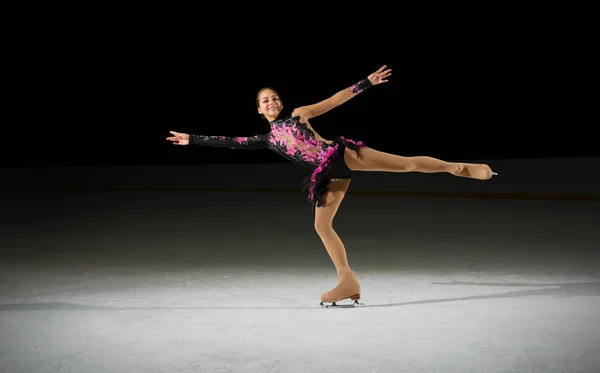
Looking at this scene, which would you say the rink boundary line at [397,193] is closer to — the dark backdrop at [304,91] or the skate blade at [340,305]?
the dark backdrop at [304,91]

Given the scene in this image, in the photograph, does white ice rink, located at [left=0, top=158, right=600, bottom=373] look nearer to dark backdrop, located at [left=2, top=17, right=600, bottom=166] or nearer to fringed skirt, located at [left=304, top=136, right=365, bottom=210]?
fringed skirt, located at [left=304, top=136, right=365, bottom=210]

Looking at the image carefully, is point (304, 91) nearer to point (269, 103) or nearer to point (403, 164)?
point (269, 103)

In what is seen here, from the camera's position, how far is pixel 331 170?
454cm

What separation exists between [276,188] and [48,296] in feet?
25.2

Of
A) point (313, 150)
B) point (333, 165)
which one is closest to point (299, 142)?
point (313, 150)

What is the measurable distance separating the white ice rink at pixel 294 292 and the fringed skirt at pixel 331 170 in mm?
585

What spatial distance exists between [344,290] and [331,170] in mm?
626

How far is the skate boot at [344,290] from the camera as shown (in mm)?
4484

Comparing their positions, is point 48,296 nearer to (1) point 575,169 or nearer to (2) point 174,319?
(2) point 174,319

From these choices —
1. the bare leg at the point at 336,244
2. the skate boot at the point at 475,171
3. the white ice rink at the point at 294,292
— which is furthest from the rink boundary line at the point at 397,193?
the bare leg at the point at 336,244

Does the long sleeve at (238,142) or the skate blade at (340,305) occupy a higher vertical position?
the long sleeve at (238,142)

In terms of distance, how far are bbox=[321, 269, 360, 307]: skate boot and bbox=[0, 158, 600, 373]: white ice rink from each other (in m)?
0.08

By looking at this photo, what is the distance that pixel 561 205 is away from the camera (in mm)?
9648

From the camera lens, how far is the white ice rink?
11.1 feet
